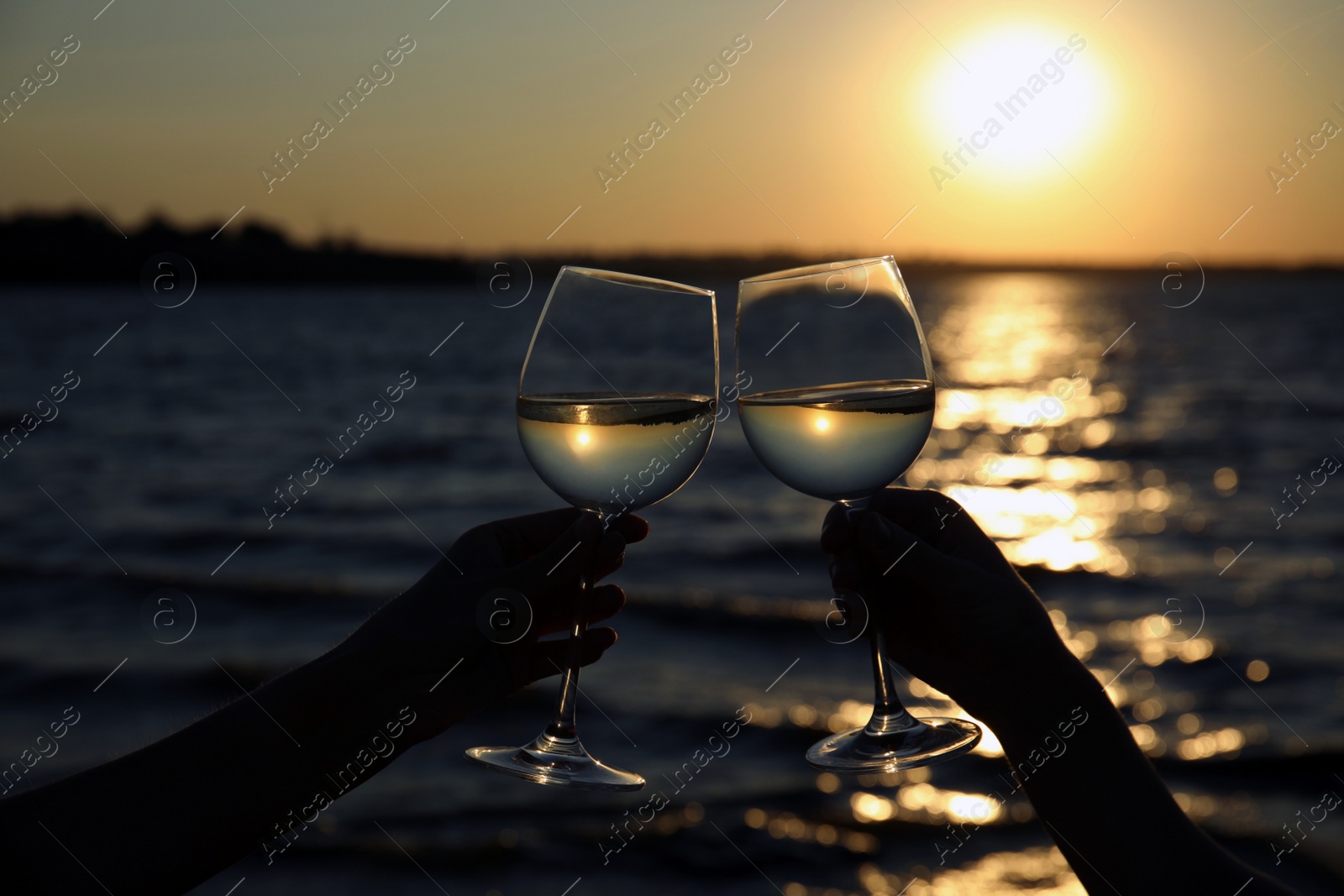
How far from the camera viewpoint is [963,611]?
2.25m

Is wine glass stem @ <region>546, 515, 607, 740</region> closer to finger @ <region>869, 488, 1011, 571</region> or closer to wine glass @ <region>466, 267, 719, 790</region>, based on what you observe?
wine glass @ <region>466, 267, 719, 790</region>

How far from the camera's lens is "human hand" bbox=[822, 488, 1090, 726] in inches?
86.4

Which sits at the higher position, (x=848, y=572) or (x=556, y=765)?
(x=848, y=572)

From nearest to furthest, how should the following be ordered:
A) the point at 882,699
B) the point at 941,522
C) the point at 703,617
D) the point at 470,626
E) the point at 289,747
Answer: the point at 289,747 < the point at 470,626 < the point at 882,699 < the point at 941,522 < the point at 703,617

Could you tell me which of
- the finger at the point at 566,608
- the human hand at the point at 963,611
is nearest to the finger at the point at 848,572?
the human hand at the point at 963,611

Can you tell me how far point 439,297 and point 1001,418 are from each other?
350 feet

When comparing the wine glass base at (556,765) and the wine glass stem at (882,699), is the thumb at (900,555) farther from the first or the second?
the wine glass base at (556,765)

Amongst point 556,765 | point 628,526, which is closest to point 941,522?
point 628,526

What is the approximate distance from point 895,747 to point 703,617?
22.1 feet

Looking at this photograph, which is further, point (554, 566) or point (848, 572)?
point (848, 572)

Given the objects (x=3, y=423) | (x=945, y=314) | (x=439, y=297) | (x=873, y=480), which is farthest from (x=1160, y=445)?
(x=439, y=297)

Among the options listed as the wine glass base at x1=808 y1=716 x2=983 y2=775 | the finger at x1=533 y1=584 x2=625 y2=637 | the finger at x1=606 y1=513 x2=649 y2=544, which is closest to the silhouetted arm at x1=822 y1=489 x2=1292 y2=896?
the wine glass base at x1=808 y1=716 x2=983 y2=775

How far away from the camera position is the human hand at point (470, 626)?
2.11 meters

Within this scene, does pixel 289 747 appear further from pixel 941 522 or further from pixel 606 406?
pixel 941 522
